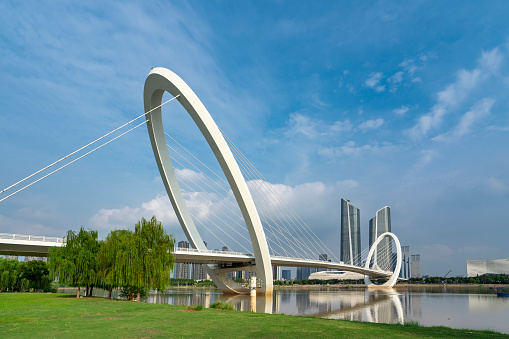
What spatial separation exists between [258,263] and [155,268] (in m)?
14.8

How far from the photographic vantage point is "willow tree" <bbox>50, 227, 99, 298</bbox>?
20.8 meters

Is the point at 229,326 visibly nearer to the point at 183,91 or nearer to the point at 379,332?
the point at 379,332

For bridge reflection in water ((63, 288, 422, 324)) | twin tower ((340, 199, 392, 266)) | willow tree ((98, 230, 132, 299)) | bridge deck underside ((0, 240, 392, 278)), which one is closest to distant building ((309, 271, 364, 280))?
twin tower ((340, 199, 392, 266))

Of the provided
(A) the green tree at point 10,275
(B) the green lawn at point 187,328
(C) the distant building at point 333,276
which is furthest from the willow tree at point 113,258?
(C) the distant building at point 333,276

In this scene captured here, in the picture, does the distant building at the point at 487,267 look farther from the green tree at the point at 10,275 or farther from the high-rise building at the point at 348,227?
the green tree at the point at 10,275

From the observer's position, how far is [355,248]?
13962 centimetres

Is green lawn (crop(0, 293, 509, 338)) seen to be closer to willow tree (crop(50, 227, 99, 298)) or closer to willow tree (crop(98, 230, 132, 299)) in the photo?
willow tree (crop(98, 230, 132, 299))

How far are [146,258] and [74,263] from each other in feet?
14.3

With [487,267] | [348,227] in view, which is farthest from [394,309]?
[348,227]

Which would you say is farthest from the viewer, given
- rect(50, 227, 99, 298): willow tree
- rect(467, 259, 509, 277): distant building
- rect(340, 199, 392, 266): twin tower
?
rect(340, 199, 392, 266): twin tower

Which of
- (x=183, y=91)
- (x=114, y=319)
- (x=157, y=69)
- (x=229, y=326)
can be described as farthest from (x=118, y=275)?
(x=157, y=69)

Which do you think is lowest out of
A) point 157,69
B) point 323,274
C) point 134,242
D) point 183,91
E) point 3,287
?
point 323,274

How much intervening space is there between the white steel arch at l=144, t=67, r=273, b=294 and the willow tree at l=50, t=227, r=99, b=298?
11651 millimetres

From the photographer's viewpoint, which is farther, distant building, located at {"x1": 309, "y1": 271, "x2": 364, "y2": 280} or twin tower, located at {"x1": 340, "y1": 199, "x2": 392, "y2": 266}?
twin tower, located at {"x1": 340, "y1": 199, "x2": 392, "y2": 266}
